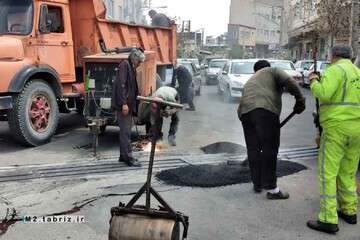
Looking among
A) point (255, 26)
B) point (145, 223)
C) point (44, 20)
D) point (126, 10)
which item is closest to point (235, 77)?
point (44, 20)

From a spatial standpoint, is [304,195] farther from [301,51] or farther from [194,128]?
[301,51]

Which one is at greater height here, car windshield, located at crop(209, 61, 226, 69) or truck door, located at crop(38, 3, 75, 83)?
truck door, located at crop(38, 3, 75, 83)

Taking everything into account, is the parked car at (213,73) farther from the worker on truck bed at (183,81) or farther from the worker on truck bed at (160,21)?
the worker on truck bed at (160,21)

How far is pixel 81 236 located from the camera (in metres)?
4.27

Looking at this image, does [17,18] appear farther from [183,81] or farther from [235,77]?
[235,77]

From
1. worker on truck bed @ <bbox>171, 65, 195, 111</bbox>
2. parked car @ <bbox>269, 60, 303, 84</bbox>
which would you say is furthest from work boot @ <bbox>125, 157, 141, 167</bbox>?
parked car @ <bbox>269, 60, 303, 84</bbox>

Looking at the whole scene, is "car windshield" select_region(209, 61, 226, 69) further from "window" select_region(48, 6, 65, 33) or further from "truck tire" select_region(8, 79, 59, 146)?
"truck tire" select_region(8, 79, 59, 146)

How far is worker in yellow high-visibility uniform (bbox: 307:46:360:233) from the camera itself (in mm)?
4320

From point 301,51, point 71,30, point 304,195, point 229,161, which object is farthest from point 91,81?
point 301,51

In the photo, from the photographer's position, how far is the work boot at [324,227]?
4.36 meters

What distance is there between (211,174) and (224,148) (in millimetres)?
2003

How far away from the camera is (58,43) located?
30.3 ft

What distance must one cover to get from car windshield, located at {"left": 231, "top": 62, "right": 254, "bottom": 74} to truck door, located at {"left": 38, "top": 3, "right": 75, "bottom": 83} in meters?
8.51

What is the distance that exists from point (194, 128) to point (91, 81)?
3.18m
